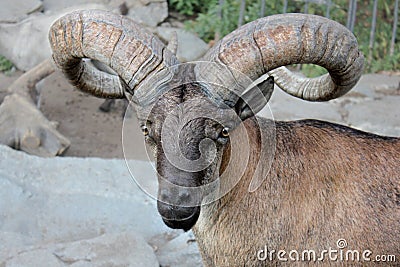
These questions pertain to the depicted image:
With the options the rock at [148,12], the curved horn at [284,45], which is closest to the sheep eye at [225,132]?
the curved horn at [284,45]

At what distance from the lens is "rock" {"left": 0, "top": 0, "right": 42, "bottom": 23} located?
11289 millimetres

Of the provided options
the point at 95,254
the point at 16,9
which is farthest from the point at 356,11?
the point at 95,254

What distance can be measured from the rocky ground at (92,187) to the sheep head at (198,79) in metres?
1.26

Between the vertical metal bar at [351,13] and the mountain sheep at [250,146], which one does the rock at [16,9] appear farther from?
the mountain sheep at [250,146]

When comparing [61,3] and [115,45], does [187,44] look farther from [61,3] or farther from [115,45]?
[115,45]

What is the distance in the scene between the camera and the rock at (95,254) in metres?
5.45

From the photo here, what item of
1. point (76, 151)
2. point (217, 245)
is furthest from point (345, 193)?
point (76, 151)

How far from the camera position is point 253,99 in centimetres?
418

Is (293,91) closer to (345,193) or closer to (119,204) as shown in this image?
(345,193)

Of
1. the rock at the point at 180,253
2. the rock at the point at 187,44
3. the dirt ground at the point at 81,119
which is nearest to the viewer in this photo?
the rock at the point at 180,253

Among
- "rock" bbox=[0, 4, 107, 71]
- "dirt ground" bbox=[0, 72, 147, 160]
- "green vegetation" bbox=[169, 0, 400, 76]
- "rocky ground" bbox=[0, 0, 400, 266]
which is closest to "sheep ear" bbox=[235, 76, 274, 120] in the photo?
"rocky ground" bbox=[0, 0, 400, 266]

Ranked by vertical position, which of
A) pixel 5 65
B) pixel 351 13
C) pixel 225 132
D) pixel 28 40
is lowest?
pixel 5 65

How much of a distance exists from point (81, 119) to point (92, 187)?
289cm

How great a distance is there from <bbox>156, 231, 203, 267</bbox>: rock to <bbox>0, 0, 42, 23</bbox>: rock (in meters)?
6.45
